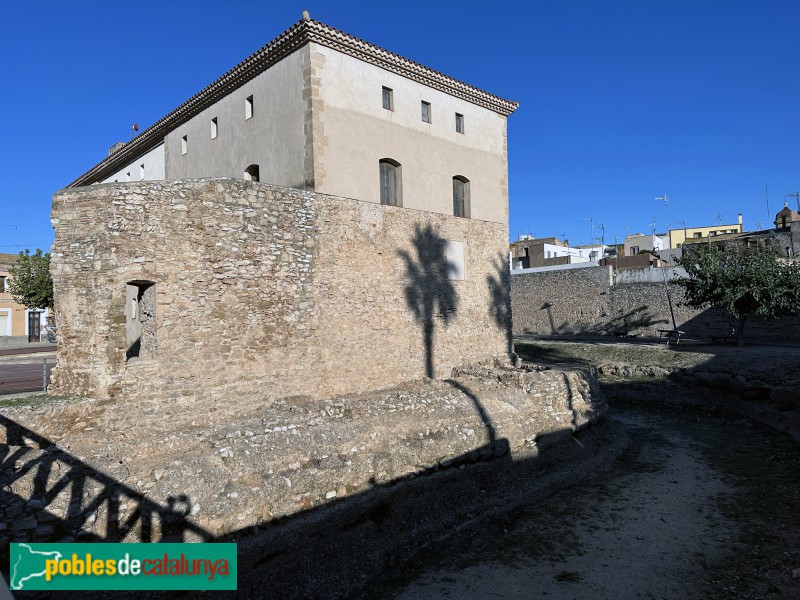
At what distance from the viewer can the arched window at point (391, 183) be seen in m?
13.7

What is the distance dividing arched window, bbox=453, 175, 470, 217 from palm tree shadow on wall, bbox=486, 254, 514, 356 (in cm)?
181

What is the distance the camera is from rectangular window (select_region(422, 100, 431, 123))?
1456cm

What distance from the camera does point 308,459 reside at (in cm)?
866

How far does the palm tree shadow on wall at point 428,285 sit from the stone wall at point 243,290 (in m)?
0.04

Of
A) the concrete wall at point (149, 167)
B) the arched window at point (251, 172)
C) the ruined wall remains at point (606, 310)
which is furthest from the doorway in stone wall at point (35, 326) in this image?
the ruined wall remains at point (606, 310)

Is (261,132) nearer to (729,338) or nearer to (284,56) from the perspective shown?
(284,56)

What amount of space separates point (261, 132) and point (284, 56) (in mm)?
1956

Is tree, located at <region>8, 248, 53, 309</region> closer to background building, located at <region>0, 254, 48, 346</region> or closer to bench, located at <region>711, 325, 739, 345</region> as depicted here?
background building, located at <region>0, 254, 48, 346</region>

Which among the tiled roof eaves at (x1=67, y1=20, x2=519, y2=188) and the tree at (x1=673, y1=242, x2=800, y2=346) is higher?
the tiled roof eaves at (x1=67, y1=20, x2=519, y2=188)

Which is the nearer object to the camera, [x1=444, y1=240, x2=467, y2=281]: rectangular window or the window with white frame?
the window with white frame

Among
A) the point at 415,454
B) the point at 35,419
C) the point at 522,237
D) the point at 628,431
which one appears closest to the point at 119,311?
the point at 35,419

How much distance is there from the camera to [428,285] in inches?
544

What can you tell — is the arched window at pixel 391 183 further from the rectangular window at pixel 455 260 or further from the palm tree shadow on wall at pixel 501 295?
the palm tree shadow on wall at pixel 501 295

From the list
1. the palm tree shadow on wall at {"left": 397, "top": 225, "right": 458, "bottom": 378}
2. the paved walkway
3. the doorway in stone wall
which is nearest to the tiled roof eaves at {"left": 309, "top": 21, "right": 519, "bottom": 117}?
the palm tree shadow on wall at {"left": 397, "top": 225, "right": 458, "bottom": 378}
